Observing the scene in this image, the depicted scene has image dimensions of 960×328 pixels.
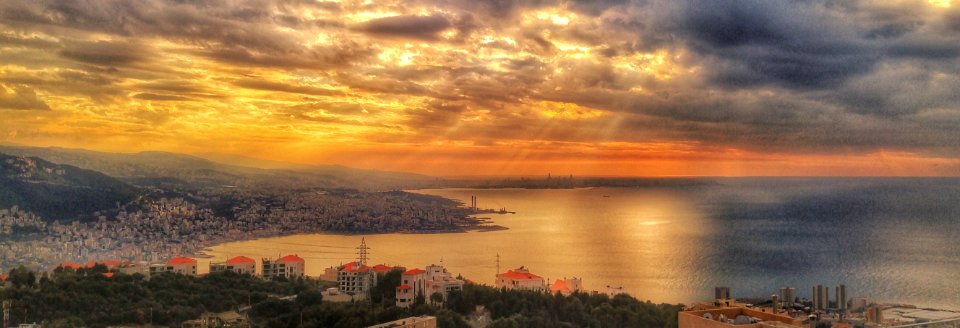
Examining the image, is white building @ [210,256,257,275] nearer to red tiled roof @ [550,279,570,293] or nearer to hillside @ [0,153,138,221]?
red tiled roof @ [550,279,570,293]

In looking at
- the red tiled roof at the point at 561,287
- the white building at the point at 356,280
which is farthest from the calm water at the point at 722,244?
the white building at the point at 356,280

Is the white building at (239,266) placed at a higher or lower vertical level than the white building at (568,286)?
higher

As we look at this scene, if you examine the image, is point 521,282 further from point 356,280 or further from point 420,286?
point 356,280

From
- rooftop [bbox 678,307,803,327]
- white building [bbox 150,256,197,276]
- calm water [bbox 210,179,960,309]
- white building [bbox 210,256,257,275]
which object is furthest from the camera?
calm water [bbox 210,179,960,309]

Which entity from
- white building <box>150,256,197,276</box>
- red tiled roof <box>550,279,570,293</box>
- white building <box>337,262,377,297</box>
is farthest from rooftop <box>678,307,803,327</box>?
white building <box>150,256,197,276</box>

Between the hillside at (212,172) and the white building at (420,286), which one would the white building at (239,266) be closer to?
the white building at (420,286)

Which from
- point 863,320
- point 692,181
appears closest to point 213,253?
point 863,320
